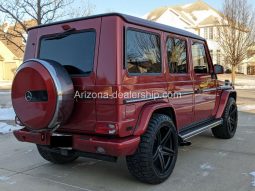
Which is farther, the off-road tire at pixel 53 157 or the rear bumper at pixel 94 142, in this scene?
the off-road tire at pixel 53 157

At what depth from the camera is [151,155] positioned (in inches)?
174

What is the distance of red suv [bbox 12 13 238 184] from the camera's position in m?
4.18

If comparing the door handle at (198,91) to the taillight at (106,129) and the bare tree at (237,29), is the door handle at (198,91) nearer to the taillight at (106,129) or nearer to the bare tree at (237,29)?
the taillight at (106,129)

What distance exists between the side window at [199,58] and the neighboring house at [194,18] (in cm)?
3646

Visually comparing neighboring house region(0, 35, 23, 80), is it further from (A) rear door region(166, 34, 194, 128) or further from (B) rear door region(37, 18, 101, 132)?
(B) rear door region(37, 18, 101, 132)

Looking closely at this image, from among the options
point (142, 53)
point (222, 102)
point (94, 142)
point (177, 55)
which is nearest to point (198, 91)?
point (177, 55)

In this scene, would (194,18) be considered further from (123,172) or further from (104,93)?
(104,93)

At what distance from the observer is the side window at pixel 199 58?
6.18m

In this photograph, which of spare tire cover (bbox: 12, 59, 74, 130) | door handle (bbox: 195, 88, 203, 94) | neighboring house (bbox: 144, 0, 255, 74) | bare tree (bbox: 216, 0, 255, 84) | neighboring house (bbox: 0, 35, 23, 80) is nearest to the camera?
spare tire cover (bbox: 12, 59, 74, 130)

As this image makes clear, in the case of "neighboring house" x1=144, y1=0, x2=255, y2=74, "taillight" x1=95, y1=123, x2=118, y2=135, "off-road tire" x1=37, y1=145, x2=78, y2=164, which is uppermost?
"neighboring house" x1=144, y1=0, x2=255, y2=74

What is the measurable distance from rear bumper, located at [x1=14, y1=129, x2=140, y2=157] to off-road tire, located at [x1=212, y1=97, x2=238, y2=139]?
3.45 metres

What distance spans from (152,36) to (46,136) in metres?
1.98

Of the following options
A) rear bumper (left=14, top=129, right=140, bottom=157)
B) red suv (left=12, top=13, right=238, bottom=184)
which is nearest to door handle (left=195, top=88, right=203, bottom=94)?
red suv (left=12, top=13, right=238, bottom=184)

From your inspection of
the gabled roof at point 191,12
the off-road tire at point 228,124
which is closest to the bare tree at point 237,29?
the gabled roof at point 191,12
